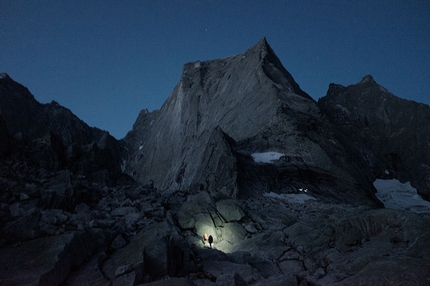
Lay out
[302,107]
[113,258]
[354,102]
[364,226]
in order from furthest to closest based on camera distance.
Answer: [354,102] < [302,107] < [364,226] < [113,258]

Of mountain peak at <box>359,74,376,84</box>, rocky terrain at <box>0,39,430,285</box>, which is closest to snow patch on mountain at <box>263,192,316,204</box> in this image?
rocky terrain at <box>0,39,430,285</box>

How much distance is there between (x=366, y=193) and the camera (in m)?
32.9

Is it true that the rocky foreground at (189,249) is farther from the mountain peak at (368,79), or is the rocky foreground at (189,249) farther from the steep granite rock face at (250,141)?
the mountain peak at (368,79)

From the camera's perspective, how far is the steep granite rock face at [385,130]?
50.7 metres

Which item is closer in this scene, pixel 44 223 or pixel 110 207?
pixel 44 223

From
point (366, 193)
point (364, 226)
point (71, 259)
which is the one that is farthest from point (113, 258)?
point (366, 193)

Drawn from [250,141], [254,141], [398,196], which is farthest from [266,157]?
[398,196]

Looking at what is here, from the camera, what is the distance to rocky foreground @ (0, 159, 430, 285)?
7.04m

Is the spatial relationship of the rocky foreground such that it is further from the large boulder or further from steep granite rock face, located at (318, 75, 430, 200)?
steep granite rock face, located at (318, 75, 430, 200)

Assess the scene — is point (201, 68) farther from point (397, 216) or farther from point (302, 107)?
point (397, 216)

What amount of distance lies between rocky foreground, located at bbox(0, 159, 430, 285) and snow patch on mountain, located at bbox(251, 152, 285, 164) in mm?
18254

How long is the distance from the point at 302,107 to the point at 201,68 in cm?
4331

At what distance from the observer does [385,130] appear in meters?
59.3

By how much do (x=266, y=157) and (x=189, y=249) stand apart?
2570 cm
